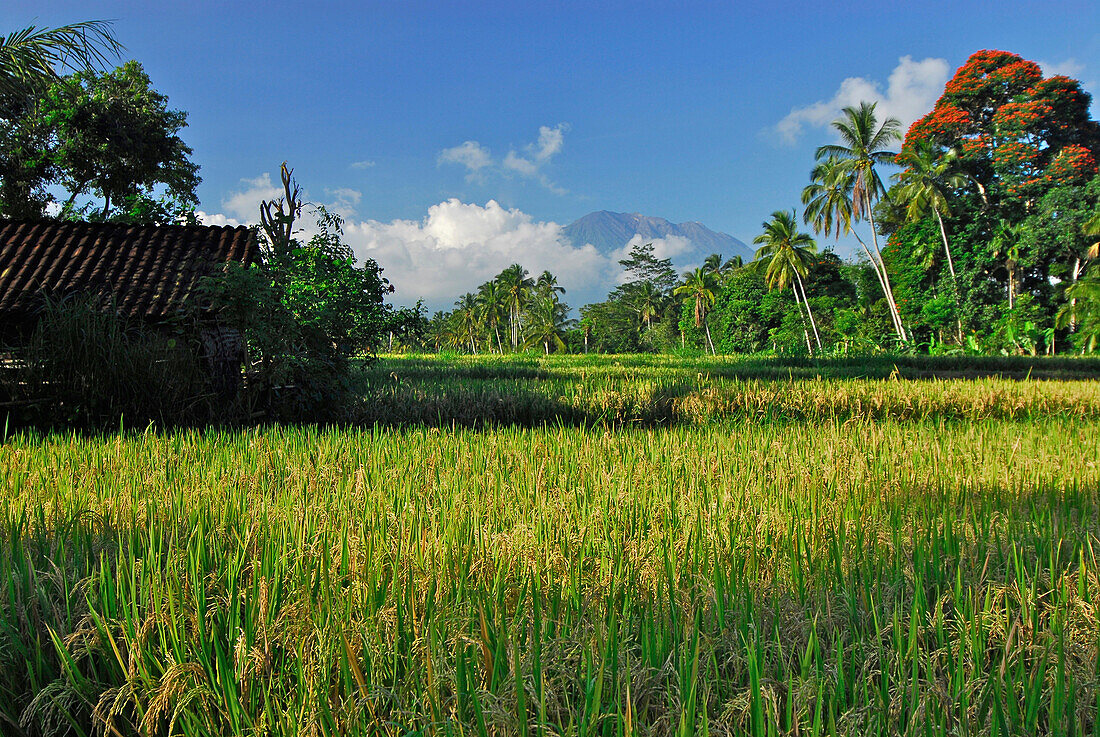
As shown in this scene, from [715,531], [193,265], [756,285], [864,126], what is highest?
[864,126]

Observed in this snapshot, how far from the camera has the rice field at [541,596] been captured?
1193mm

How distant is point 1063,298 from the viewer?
2628 centimetres

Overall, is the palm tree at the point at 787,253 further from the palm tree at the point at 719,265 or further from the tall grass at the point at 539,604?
the tall grass at the point at 539,604

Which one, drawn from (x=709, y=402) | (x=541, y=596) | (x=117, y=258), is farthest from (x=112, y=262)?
(x=541, y=596)

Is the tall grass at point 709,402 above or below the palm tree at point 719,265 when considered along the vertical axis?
below

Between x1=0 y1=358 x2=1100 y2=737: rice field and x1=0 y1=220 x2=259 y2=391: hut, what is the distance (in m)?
6.44

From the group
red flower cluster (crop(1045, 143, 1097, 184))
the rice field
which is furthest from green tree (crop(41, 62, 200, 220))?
red flower cluster (crop(1045, 143, 1097, 184))

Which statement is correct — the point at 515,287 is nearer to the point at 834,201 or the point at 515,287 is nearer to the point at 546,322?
the point at 546,322

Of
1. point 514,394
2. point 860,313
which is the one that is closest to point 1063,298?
Result: point 860,313

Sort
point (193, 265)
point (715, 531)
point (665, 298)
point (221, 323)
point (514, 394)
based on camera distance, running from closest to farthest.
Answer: point (715, 531), point (221, 323), point (514, 394), point (193, 265), point (665, 298)

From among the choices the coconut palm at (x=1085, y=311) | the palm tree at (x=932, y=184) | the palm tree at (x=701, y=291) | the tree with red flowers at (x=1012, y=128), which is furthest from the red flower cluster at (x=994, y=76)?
the palm tree at (x=701, y=291)

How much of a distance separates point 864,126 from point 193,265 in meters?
31.3

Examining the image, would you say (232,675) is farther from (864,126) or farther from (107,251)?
(864,126)

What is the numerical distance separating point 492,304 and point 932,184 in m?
40.9
